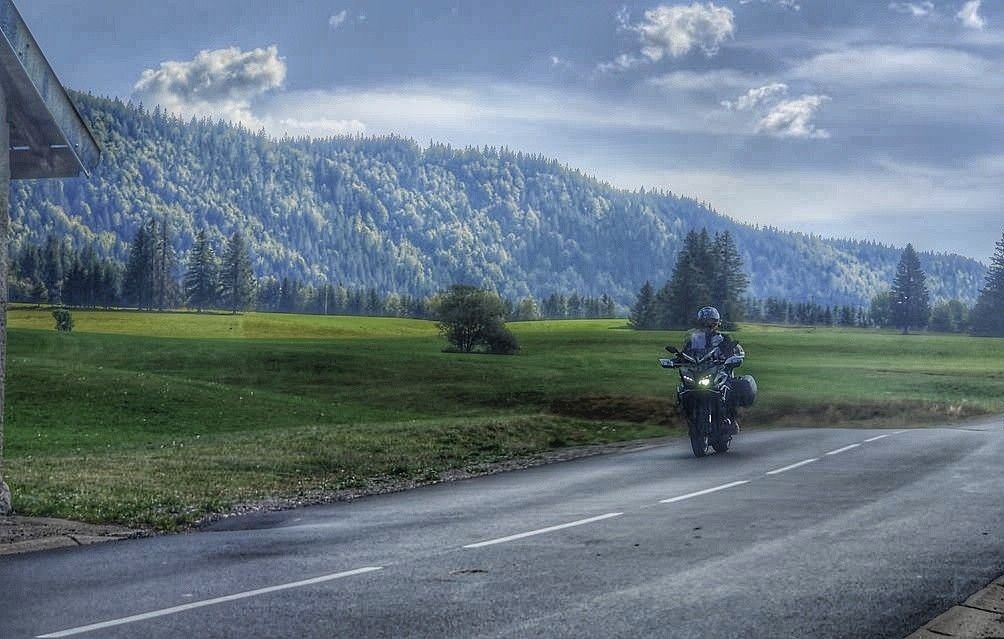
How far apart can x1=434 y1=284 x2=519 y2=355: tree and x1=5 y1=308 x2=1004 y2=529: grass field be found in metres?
2.38

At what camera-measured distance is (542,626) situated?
22.1ft

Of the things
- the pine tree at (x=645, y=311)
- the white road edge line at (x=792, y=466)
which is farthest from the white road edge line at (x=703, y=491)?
the pine tree at (x=645, y=311)

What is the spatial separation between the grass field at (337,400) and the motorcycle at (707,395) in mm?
4250

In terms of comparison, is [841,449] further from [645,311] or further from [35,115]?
[645,311]

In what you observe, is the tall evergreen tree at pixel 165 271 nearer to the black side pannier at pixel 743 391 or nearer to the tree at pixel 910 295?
the tree at pixel 910 295

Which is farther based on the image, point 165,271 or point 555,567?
point 165,271

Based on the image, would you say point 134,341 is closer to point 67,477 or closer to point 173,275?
point 173,275

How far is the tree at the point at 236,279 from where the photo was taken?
122 meters

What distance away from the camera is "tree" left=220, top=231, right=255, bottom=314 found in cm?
12199

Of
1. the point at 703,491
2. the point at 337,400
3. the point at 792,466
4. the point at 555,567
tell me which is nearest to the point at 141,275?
the point at 337,400

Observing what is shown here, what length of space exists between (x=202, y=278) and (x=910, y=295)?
85166 mm

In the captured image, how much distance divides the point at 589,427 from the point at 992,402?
2673cm

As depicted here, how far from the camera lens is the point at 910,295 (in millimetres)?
133375

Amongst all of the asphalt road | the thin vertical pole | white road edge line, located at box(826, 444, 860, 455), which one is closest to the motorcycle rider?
white road edge line, located at box(826, 444, 860, 455)
